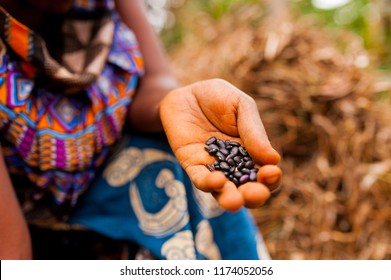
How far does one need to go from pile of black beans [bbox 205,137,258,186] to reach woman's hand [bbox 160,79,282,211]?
0.05 feet

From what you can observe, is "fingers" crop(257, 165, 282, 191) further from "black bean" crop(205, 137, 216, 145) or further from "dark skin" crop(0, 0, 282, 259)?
"black bean" crop(205, 137, 216, 145)

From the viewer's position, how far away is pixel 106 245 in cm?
129

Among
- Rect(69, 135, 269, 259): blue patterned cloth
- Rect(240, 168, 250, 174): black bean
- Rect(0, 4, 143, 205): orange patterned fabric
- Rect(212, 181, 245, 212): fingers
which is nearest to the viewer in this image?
Rect(212, 181, 245, 212): fingers

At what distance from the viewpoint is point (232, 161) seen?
33.9 inches

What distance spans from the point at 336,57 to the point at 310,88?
0.69ft

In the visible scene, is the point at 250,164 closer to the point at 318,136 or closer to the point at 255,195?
the point at 255,195

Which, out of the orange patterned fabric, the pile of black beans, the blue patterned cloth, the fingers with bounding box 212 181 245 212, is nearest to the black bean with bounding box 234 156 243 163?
the pile of black beans

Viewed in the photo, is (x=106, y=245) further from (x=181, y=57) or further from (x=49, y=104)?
(x=181, y=57)

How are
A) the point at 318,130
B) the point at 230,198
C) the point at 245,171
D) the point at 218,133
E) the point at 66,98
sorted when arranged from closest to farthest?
the point at 230,198
the point at 245,171
the point at 218,133
the point at 66,98
the point at 318,130

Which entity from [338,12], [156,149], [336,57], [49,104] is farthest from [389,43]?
[49,104]

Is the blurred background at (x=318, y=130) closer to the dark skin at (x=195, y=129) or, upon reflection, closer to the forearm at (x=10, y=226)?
the dark skin at (x=195, y=129)

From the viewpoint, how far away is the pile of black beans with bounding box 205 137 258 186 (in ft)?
2.73

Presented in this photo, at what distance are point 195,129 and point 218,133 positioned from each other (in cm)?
5

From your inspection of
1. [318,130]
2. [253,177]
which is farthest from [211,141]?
[318,130]
